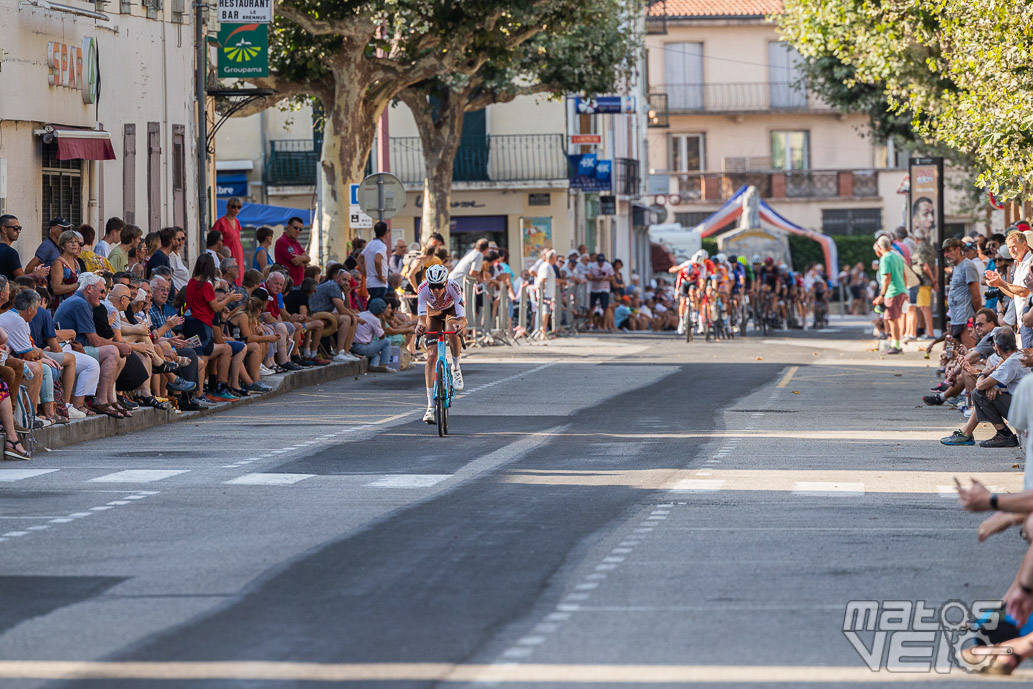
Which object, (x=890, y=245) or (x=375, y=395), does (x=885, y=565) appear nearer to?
(x=375, y=395)

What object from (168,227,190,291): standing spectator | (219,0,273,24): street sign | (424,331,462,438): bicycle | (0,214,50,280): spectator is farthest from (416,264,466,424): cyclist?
(219,0,273,24): street sign

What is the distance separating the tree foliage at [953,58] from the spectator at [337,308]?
8.31 metres

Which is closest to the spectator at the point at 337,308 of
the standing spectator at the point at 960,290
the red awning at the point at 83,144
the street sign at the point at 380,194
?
the street sign at the point at 380,194

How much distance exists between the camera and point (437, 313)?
57.8ft

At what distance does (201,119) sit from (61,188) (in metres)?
2.73

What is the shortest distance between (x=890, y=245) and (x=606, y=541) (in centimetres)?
2015

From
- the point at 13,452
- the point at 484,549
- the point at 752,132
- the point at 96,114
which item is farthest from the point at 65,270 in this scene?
the point at 752,132

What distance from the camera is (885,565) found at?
9336mm

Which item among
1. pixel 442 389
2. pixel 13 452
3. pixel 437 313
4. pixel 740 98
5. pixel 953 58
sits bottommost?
pixel 13 452

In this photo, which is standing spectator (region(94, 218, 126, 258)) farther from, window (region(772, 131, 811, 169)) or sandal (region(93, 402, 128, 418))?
window (region(772, 131, 811, 169))

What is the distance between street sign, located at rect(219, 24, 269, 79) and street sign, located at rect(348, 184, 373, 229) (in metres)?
2.76

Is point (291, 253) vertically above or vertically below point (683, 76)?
below

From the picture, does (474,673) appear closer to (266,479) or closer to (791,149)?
(266,479)

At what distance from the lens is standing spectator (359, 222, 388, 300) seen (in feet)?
87.4
